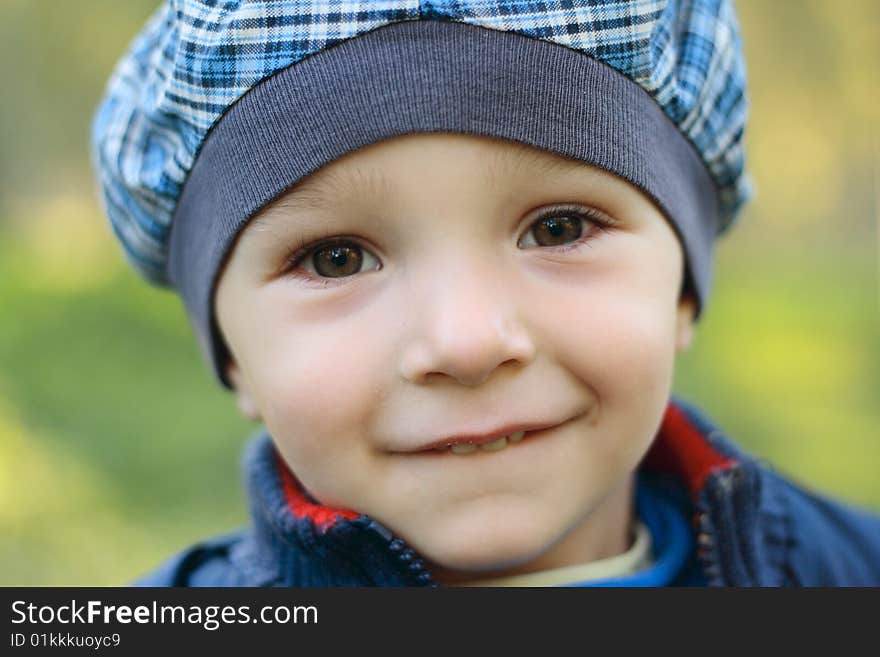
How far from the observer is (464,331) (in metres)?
1.01

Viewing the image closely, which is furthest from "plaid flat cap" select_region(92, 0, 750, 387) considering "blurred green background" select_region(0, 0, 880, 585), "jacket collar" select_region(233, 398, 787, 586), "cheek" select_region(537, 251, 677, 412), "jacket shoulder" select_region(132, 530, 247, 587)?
"blurred green background" select_region(0, 0, 880, 585)

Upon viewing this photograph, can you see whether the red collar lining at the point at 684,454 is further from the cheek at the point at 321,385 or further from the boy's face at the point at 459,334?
the cheek at the point at 321,385

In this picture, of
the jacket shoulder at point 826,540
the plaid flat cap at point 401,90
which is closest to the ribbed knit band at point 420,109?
the plaid flat cap at point 401,90

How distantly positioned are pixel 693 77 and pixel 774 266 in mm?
3488

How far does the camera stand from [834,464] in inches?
114

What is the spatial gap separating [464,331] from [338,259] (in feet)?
0.62

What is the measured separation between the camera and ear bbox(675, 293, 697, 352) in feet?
4.45

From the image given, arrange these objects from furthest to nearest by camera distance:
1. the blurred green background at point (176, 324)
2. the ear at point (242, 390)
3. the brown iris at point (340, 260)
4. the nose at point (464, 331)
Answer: the blurred green background at point (176, 324), the ear at point (242, 390), the brown iris at point (340, 260), the nose at point (464, 331)

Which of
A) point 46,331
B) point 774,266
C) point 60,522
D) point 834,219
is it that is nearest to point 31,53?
point 46,331

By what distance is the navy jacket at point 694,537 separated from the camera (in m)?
1.17

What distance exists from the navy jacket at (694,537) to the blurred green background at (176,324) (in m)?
1.12

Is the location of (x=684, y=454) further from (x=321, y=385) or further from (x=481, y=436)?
(x=321, y=385)

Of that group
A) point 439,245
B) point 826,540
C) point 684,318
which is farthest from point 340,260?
point 826,540

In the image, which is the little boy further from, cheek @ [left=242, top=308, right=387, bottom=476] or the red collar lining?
the red collar lining
